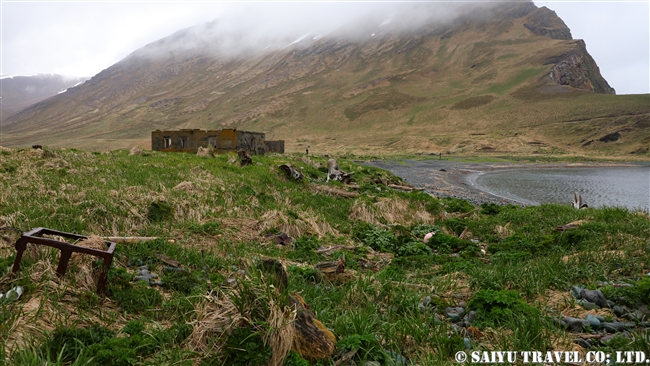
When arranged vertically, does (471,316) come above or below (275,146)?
below

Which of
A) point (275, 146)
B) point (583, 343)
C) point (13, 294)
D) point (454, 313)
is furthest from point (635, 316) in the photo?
point (275, 146)

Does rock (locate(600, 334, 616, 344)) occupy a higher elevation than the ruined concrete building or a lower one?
lower

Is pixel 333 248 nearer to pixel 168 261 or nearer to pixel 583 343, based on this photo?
pixel 168 261

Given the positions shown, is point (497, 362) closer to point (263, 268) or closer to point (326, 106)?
point (263, 268)

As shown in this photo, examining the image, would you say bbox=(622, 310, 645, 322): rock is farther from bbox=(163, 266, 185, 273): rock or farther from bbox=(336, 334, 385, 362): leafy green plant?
bbox=(163, 266, 185, 273): rock

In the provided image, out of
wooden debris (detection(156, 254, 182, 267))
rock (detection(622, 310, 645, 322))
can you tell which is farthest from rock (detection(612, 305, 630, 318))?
wooden debris (detection(156, 254, 182, 267))

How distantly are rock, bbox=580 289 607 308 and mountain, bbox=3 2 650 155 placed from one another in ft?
243

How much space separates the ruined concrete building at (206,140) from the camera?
29688mm

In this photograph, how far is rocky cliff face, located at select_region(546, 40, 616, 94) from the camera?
123287 mm

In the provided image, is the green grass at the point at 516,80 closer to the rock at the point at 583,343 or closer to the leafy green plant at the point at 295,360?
the rock at the point at 583,343

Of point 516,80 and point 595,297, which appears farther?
point 516,80

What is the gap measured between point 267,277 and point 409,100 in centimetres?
12810

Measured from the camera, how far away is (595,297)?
4586 mm

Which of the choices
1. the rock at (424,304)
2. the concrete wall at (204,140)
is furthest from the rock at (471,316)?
the concrete wall at (204,140)
